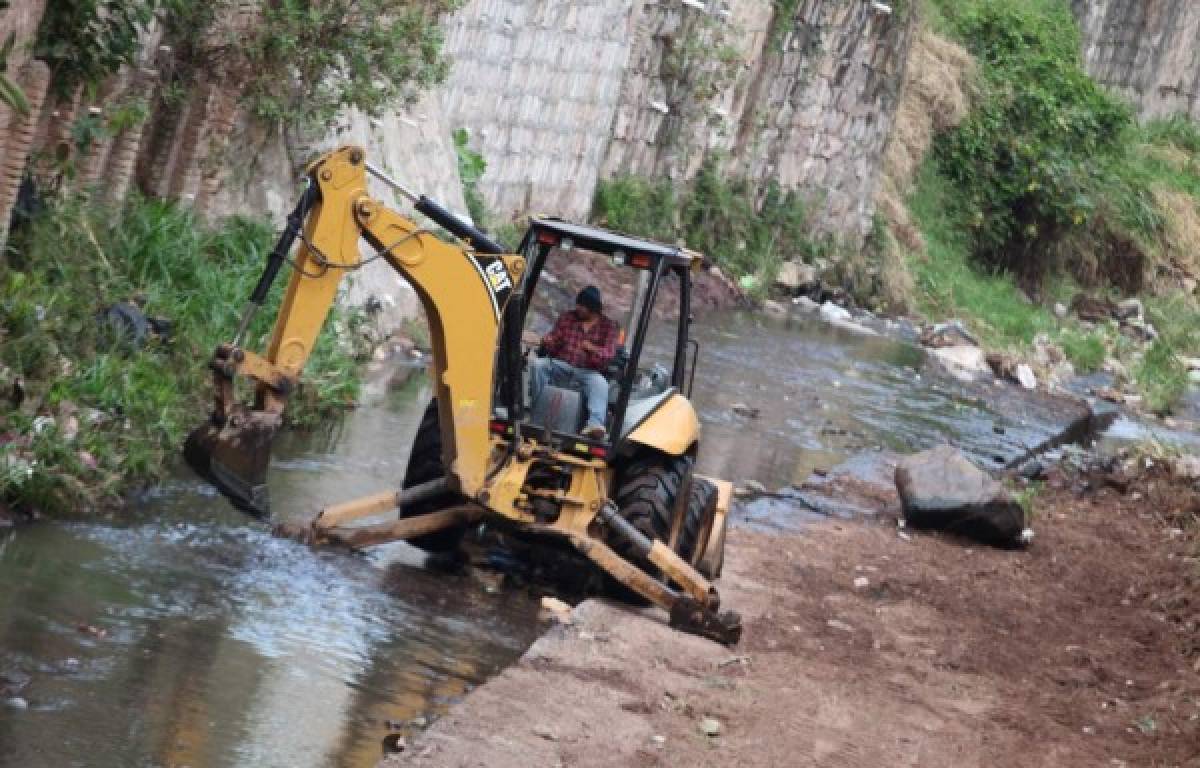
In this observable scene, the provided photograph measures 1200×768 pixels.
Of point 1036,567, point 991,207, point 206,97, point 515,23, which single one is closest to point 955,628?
point 1036,567

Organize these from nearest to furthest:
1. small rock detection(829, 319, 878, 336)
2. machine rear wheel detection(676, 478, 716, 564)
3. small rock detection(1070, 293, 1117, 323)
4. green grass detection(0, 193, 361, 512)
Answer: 1. green grass detection(0, 193, 361, 512)
2. machine rear wheel detection(676, 478, 716, 564)
3. small rock detection(829, 319, 878, 336)
4. small rock detection(1070, 293, 1117, 323)

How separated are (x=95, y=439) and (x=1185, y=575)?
831 centimetres

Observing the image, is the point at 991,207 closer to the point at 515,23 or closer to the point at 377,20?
the point at 515,23

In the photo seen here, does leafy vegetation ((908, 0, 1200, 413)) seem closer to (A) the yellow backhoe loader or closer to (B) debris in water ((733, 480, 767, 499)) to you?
(B) debris in water ((733, 480, 767, 499))

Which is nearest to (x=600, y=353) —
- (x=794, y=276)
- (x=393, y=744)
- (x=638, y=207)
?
(x=393, y=744)

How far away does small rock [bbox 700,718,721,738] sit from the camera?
372 inches

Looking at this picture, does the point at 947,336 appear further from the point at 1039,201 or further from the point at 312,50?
the point at 312,50

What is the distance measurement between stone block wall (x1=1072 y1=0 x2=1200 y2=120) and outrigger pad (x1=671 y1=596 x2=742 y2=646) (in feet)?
139

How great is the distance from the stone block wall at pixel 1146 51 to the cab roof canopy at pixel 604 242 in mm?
41610

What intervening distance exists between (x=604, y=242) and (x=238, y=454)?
2.46 m

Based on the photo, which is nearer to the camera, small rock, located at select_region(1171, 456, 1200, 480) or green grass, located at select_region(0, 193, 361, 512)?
green grass, located at select_region(0, 193, 361, 512)

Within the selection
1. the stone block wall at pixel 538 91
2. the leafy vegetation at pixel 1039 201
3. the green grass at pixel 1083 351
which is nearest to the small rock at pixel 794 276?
the leafy vegetation at pixel 1039 201

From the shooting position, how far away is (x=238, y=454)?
1023cm

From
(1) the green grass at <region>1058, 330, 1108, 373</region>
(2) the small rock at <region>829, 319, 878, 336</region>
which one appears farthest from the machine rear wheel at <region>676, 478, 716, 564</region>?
(1) the green grass at <region>1058, 330, 1108, 373</region>
